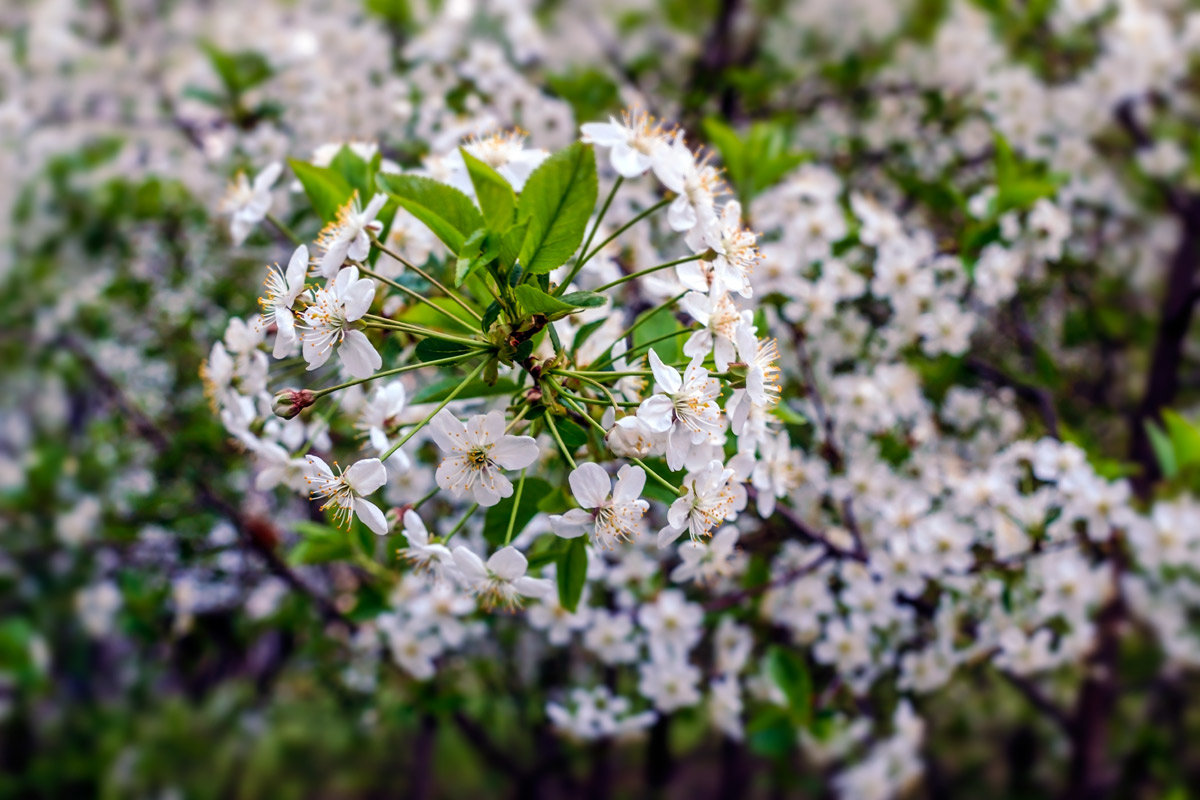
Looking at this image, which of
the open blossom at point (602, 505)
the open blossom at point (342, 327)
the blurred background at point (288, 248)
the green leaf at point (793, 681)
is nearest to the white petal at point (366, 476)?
the open blossom at point (342, 327)

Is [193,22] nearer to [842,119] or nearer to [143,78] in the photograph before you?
[143,78]

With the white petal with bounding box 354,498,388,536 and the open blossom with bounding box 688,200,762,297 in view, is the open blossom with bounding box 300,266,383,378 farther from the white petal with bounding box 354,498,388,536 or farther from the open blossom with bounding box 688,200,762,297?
the open blossom with bounding box 688,200,762,297

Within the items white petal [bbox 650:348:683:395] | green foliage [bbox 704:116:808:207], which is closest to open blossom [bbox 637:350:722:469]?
white petal [bbox 650:348:683:395]

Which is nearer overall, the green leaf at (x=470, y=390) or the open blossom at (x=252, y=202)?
the green leaf at (x=470, y=390)

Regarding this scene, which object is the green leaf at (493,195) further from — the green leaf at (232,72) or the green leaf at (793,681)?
the green leaf at (232,72)

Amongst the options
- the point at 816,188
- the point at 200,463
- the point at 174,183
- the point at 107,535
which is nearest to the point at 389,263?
the point at 816,188

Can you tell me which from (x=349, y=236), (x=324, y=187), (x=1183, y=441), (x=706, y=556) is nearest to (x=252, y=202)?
(x=324, y=187)
